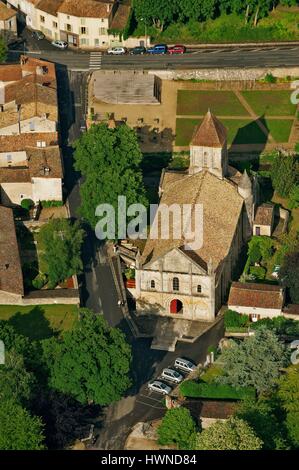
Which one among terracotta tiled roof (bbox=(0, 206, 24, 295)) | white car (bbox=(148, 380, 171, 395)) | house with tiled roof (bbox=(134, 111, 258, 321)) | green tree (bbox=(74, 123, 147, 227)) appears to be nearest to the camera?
white car (bbox=(148, 380, 171, 395))

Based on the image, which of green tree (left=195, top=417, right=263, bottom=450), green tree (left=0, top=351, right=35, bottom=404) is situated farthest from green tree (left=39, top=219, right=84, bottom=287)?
green tree (left=195, top=417, right=263, bottom=450)

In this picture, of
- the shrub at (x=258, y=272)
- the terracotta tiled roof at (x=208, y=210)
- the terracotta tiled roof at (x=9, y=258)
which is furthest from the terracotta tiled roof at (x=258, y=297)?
the terracotta tiled roof at (x=9, y=258)

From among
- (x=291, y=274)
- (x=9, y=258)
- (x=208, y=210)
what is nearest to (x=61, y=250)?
(x=9, y=258)

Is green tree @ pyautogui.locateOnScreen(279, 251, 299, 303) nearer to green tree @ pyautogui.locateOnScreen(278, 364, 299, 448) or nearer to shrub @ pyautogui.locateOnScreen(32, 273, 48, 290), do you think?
green tree @ pyautogui.locateOnScreen(278, 364, 299, 448)

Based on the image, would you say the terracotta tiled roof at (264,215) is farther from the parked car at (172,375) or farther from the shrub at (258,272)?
the parked car at (172,375)

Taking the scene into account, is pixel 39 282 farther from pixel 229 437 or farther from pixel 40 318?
→ pixel 229 437

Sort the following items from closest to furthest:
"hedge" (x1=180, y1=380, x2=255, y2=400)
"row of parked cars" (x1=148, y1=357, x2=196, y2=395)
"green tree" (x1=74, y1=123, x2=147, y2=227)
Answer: "hedge" (x1=180, y1=380, x2=255, y2=400), "row of parked cars" (x1=148, y1=357, x2=196, y2=395), "green tree" (x1=74, y1=123, x2=147, y2=227)

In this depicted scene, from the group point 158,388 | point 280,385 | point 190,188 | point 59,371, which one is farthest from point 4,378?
point 190,188
